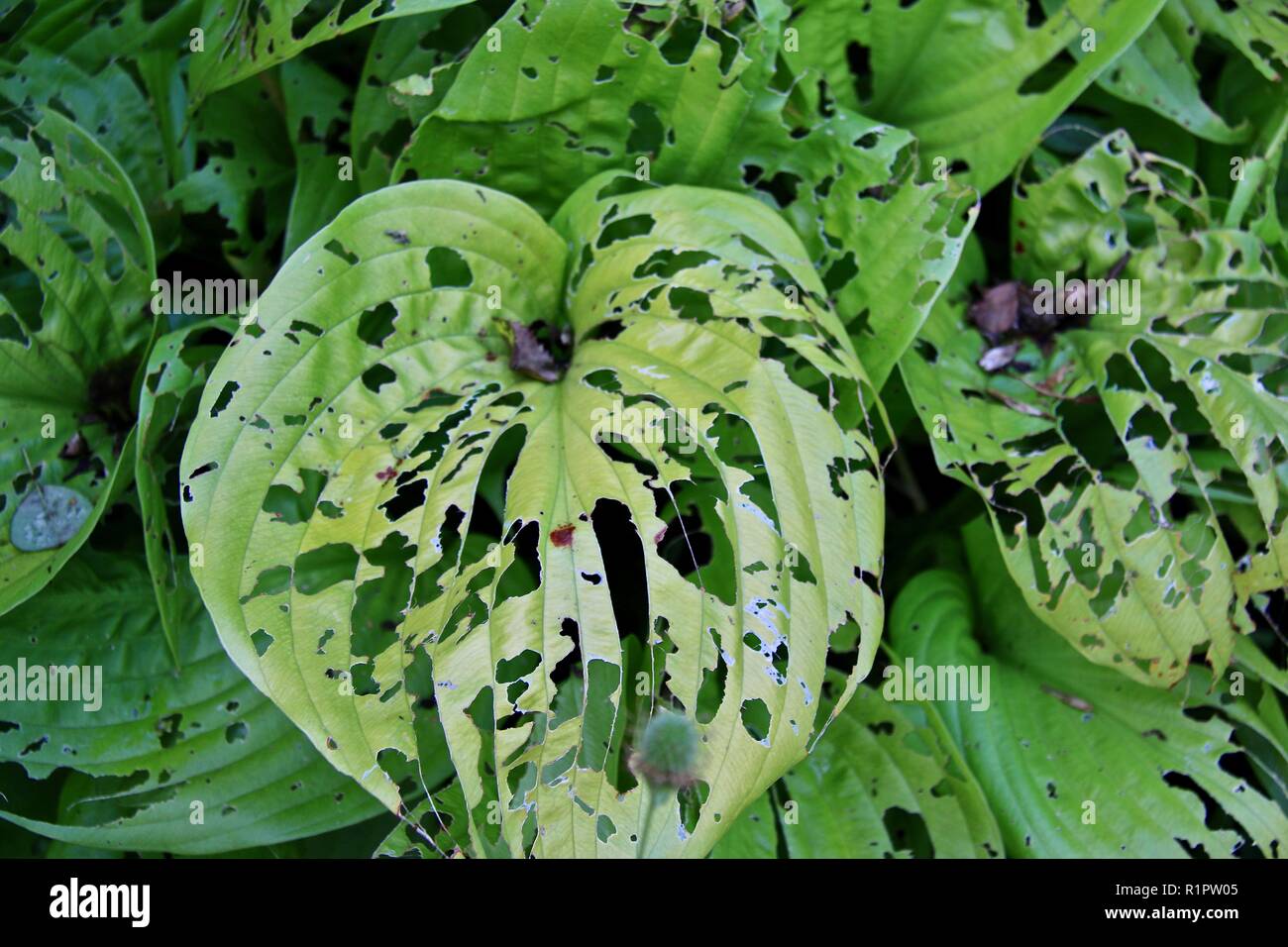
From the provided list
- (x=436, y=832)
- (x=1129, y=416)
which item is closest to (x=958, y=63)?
(x=1129, y=416)

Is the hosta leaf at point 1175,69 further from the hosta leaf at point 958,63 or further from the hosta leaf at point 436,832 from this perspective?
the hosta leaf at point 436,832

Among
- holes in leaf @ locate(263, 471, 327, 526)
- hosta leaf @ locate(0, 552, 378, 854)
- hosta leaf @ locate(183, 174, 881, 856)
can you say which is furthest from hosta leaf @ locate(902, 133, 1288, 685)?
hosta leaf @ locate(0, 552, 378, 854)

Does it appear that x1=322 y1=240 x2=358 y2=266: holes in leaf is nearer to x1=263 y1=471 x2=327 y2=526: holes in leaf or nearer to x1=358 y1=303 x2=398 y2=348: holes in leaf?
x1=358 y1=303 x2=398 y2=348: holes in leaf

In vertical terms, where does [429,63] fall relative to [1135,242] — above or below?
above

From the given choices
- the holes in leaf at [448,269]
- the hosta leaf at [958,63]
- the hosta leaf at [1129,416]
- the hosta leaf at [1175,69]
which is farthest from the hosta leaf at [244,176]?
the hosta leaf at [1175,69]

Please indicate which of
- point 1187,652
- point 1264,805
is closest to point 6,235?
point 1187,652

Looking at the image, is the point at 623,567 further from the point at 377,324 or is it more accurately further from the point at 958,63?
the point at 958,63
